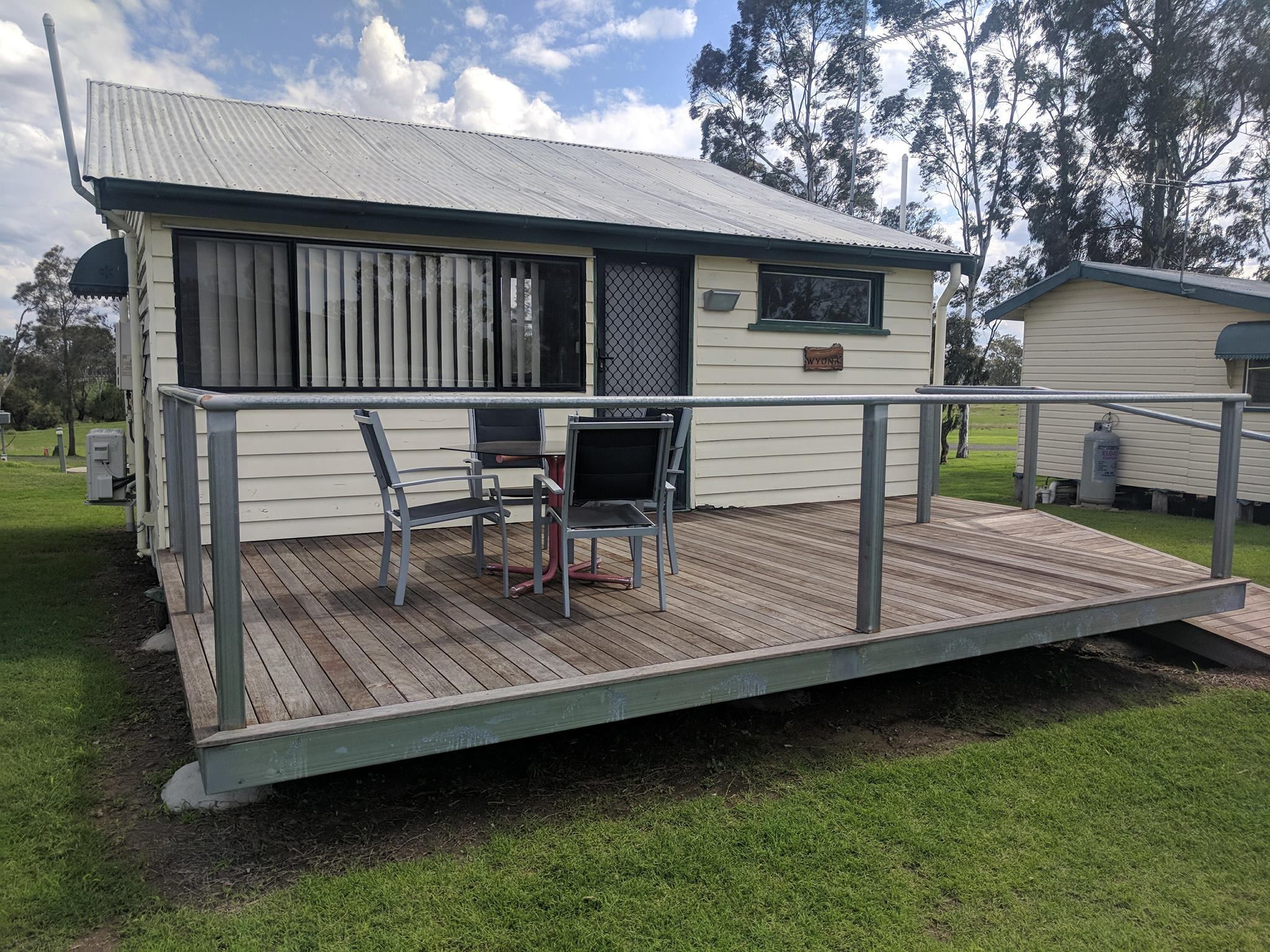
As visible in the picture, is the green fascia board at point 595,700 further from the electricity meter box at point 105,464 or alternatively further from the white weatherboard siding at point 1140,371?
the white weatherboard siding at point 1140,371

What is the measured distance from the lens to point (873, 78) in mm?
24719

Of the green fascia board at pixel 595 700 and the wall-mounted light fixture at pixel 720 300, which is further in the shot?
the wall-mounted light fixture at pixel 720 300

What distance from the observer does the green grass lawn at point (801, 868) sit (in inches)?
91.4

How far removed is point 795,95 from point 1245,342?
56.0ft

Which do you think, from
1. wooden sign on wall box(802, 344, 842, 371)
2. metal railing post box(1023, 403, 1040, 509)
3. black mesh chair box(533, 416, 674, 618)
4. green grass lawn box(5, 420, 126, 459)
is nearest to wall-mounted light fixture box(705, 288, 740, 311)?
wooden sign on wall box(802, 344, 842, 371)

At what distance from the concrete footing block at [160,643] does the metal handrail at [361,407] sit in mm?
486

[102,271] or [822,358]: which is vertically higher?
[102,271]

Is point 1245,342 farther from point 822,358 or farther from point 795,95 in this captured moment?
point 795,95

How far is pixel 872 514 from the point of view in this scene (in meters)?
3.34

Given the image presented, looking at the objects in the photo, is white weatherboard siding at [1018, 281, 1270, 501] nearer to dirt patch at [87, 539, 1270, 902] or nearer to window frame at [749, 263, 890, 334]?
window frame at [749, 263, 890, 334]

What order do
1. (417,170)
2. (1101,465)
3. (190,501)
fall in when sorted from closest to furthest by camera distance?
1. (190,501)
2. (417,170)
3. (1101,465)

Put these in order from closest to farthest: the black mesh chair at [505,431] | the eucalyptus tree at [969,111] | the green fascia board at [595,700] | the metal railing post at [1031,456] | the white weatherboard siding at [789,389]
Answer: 1. the green fascia board at [595,700]
2. the black mesh chair at [505,431]
3. the metal railing post at [1031,456]
4. the white weatherboard siding at [789,389]
5. the eucalyptus tree at [969,111]

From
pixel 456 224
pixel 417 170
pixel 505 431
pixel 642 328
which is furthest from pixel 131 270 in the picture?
pixel 642 328

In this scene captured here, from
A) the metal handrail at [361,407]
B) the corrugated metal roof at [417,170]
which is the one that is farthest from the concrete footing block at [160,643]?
the corrugated metal roof at [417,170]
